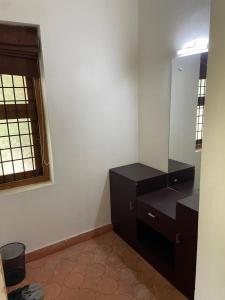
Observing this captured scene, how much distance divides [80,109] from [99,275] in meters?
1.57

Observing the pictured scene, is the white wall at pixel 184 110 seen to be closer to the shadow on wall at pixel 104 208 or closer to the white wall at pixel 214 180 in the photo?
the shadow on wall at pixel 104 208

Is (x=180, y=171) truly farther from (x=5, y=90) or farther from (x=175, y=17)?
(x=5, y=90)

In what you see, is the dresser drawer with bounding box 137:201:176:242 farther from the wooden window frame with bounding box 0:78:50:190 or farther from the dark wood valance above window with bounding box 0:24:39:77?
the dark wood valance above window with bounding box 0:24:39:77

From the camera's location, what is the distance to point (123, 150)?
8.64ft

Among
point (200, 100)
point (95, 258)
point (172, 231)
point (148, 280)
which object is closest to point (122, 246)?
point (95, 258)

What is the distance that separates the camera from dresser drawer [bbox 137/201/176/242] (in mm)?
1846

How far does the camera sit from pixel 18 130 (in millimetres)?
2203

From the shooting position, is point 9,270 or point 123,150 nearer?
point 9,270

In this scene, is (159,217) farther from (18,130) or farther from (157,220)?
(18,130)

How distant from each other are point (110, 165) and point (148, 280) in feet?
3.87

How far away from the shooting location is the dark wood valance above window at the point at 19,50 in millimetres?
1889

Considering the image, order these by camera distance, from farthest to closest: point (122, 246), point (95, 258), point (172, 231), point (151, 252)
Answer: point (122, 246), point (95, 258), point (151, 252), point (172, 231)

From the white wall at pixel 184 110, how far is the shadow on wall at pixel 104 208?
841 mm

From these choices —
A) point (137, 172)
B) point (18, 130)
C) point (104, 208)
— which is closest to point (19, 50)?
point (18, 130)
